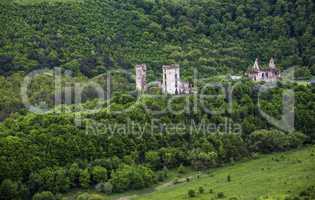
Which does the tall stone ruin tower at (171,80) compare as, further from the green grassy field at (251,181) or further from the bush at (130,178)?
the bush at (130,178)

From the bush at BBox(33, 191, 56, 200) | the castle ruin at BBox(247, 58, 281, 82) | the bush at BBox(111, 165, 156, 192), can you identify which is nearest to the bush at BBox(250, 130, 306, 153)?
the bush at BBox(111, 165, 156, 192)

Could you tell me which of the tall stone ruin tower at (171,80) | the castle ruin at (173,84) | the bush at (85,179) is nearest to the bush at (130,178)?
the bush at (85,179)

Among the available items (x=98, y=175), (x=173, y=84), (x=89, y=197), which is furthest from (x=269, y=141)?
(x=89, y=197)

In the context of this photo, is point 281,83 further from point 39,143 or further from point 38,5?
point 38,5

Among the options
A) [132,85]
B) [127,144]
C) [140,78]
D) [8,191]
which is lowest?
[8,191]

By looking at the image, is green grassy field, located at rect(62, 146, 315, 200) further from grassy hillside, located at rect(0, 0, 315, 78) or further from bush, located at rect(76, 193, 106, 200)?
grassy hillside, located at rect(0, 0, 315, 78)

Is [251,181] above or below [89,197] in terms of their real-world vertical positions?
above

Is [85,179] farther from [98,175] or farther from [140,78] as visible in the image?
[140,78]
